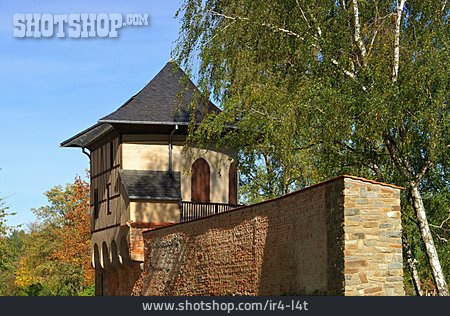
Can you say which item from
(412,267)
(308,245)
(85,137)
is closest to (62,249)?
(85,137)

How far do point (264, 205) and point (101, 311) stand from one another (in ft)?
18.7

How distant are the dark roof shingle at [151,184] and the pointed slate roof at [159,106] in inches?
64.5

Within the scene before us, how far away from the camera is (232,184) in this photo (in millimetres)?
32406

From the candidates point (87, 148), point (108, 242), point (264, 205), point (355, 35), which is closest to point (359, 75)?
point (355, 35)

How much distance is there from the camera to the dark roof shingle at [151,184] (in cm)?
3020

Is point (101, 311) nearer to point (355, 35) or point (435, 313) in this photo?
point (435, 313)

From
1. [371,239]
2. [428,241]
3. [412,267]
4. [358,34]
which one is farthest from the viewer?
[412,267]

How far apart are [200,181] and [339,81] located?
9.86 m

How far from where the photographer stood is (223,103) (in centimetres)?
2638

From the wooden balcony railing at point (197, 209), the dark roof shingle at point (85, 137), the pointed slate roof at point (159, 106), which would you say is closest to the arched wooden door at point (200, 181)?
the wooden balcony railing at point (197, 209)

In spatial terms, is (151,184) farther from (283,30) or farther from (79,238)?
(79,238)

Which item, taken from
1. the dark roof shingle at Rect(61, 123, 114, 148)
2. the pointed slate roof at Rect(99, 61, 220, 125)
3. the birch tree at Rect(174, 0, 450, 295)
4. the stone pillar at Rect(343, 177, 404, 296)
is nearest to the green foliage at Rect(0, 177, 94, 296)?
the dark roof shingle at Rect(61, 123, 114, 148)

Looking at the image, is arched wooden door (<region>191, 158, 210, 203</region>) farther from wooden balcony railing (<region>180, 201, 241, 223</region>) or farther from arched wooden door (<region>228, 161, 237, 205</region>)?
arched wooden door (<region>228, 161, 237, 205</region>)

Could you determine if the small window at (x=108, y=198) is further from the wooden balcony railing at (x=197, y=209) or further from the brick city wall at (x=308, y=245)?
the brick city wall at (x=308, y=245)
